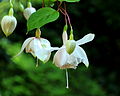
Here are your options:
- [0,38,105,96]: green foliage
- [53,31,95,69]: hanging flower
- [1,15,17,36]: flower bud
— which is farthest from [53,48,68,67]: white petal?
[0,38,105,96]: green foliage

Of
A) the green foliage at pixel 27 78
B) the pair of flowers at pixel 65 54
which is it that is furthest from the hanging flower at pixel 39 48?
the green foliage at pixel 27 78

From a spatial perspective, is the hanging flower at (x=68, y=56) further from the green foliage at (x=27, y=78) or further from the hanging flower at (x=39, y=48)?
the green foliage at (x=27, y=78)

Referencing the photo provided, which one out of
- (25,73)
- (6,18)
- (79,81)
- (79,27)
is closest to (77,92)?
(79,81)

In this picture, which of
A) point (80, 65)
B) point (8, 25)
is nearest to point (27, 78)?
point (80, 65)

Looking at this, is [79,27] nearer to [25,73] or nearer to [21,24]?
[21,24]

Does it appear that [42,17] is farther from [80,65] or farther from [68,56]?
[80,65]
